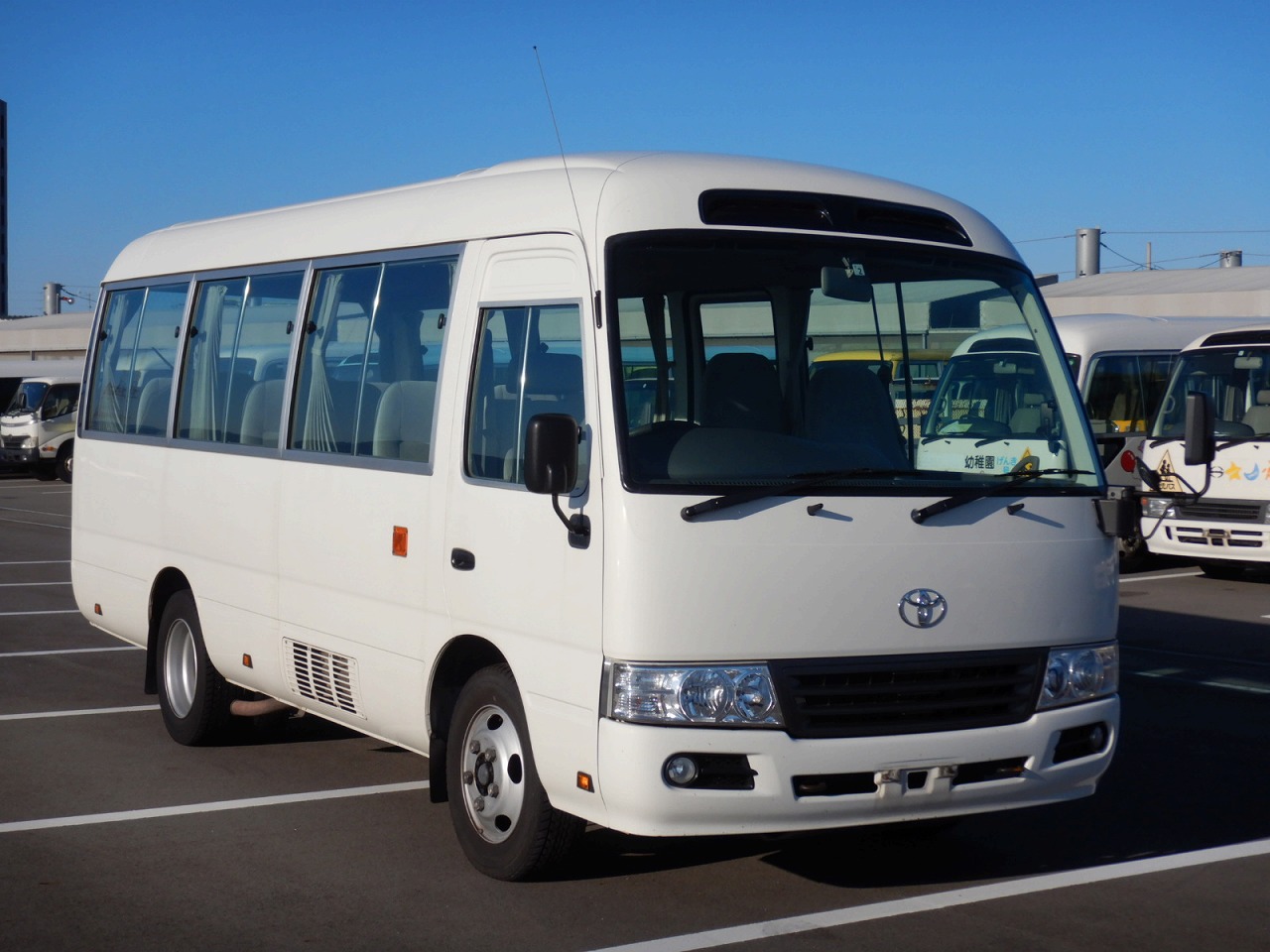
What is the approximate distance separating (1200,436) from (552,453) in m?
4.06

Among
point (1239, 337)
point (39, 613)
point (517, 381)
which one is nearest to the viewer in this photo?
point (517, 381)

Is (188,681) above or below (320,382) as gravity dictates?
below

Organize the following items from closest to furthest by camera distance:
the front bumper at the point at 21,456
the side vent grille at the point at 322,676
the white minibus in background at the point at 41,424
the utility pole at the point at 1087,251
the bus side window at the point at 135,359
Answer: the side vent grille at the point at 322,676
the bus side window at the point at 135,359
the white minibus in background at the point at 41,424
the front bumper at the point at 21,456
the utility pole at the point at 1087,251

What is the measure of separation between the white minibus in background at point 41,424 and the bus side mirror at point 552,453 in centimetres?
3447

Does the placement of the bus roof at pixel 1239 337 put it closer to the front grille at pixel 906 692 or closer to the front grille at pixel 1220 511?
the front grille at pixel 1220 511

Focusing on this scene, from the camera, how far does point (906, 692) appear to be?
5367mm

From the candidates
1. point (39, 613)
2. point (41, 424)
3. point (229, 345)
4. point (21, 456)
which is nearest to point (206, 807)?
point (229, 345)

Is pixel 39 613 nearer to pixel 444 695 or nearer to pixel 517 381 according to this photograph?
pixel 444 695

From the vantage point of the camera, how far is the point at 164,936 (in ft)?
17.4

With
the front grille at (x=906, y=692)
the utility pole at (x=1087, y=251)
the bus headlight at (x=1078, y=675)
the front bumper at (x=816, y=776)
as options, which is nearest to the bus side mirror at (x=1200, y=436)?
the bus headlight at (x=1078, y=675)

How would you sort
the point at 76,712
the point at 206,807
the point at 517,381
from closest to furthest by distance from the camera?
the point at 517,381 → the point at 206,807 → the point at 76,712

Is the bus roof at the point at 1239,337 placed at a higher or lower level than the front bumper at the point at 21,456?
higher

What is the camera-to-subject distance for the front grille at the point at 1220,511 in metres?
16.6

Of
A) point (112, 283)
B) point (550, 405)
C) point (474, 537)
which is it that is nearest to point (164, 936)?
point (474, 537)
